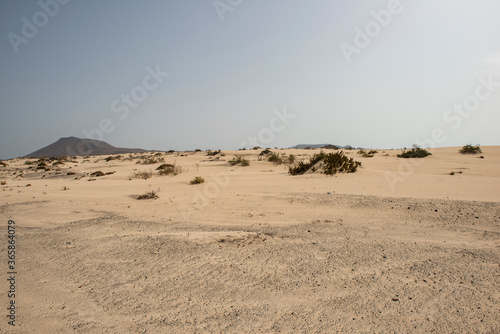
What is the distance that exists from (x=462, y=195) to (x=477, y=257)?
3.63m

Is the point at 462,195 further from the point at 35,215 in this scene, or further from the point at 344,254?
the point at 35,215

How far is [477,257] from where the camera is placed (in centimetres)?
325

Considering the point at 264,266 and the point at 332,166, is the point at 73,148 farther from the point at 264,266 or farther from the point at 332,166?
the point at 264,266

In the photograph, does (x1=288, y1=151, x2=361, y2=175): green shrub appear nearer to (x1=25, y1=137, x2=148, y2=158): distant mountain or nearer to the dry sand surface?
the dry sand surface

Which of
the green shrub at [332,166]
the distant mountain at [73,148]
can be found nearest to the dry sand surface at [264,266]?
the green shrub at [332,166]

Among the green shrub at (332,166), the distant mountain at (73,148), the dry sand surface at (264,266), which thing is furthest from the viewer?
the distant mountain at (73,148)

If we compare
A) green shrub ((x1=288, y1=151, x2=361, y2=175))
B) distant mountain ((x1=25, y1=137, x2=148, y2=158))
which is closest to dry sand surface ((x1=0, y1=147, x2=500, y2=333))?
green shrub ((x1=288, y1=151, x2=361, y2=175))

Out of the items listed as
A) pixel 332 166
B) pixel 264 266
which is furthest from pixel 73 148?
pixel 264 266

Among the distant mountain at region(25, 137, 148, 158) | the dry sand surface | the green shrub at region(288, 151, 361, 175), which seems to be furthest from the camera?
the distant mountain at region(25, 137, 148, 158)

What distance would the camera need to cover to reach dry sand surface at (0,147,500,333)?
2258 mm

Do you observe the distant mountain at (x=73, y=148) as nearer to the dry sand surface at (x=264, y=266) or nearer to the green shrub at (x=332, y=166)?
the green shrub at (x=332, y=166)

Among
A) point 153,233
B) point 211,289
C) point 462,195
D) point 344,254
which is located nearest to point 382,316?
point 344,254

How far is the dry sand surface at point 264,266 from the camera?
2.26 metres

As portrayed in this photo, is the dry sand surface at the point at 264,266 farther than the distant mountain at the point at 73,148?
No
